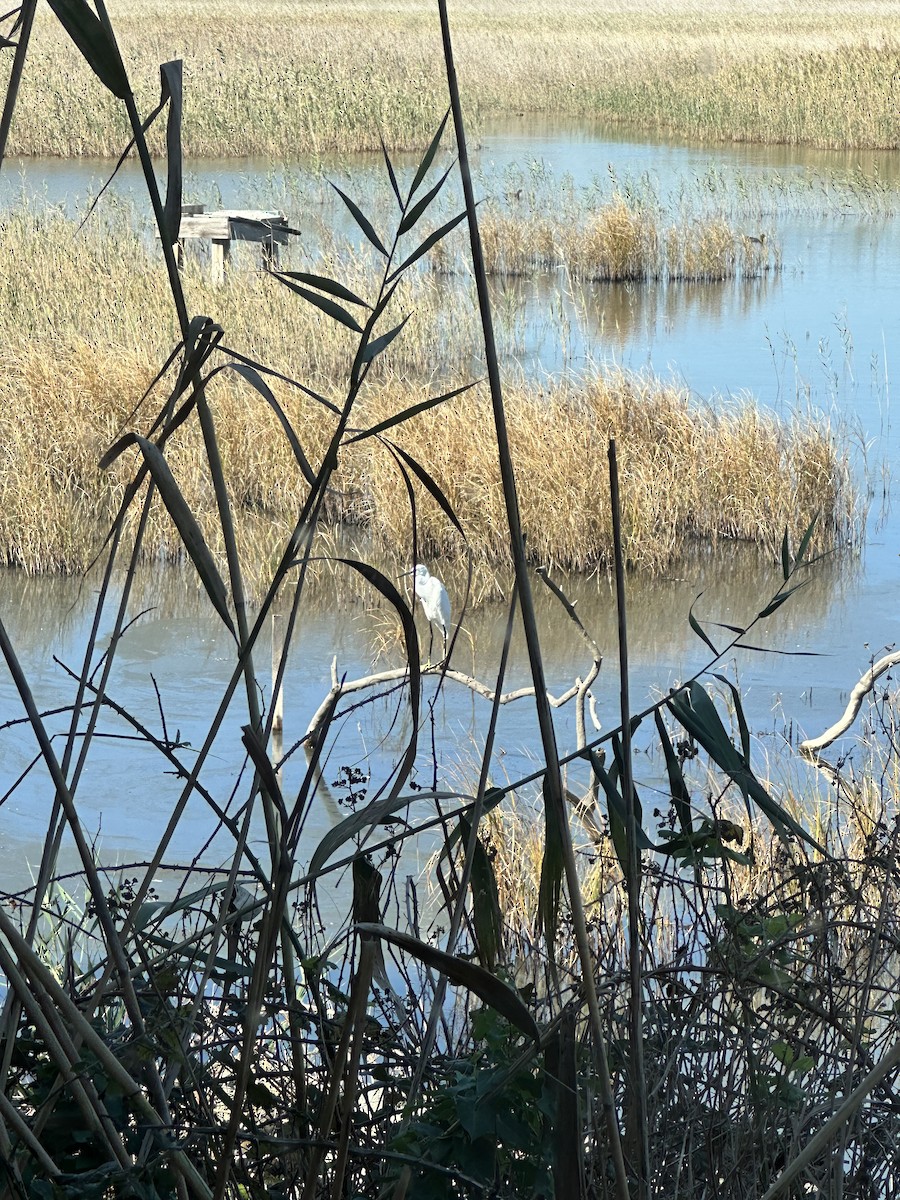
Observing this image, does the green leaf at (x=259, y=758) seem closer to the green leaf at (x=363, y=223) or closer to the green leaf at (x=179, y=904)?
the green leaf at (x=179, y=904)

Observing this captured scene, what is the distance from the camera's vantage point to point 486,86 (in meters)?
24.4

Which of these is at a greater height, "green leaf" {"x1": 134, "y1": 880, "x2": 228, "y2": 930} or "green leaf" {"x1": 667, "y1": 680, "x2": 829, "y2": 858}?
"green leaf" {"x1": 667, "y1": 680, "x2": 829, "y2": 858}

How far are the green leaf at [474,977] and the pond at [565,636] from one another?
33 cm

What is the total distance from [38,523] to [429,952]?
17.2ft

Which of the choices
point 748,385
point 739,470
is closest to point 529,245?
point 748,385

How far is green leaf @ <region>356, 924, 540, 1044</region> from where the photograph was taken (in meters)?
0.78

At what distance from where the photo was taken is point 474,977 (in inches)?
30.8

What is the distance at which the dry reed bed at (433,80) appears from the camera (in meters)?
18.5

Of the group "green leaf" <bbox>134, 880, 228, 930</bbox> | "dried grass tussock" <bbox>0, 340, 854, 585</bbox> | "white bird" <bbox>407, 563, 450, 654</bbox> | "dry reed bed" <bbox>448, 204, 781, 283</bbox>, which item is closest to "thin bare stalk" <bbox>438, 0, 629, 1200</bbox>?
"green leaf" <bbox>134, 880, 228, 930</bbox>

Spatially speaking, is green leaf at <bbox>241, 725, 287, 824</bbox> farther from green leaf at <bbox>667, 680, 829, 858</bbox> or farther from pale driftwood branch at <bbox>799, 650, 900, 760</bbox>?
pale driftwood branch at <bbox>799, 650, 900, 760</bbox>

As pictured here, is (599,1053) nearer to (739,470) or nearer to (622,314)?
(739,470)

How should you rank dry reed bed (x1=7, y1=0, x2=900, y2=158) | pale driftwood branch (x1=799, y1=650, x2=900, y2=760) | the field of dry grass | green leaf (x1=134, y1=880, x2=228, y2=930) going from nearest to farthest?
green leaf (x1=134, y1=880, x2=228, y2=930) → pale driftwood branch (x1=799, y1=650, x2=900, y2=760) → the field of dry grass → dry reed bed (x1=7, y1=0, x2=900, y2=158)

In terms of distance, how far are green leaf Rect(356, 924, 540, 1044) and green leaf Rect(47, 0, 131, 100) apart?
0.51m

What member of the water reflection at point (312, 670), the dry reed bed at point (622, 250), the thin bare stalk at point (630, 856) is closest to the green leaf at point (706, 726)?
the thin bare stalk at point (630, 856)
